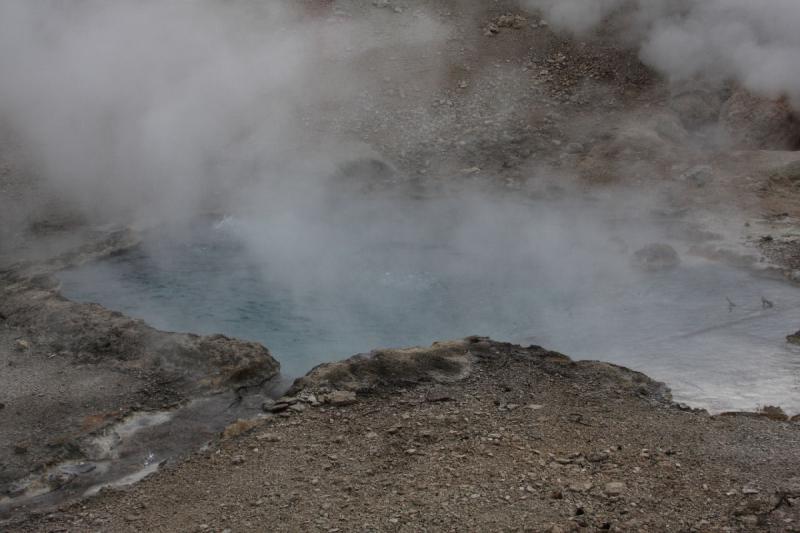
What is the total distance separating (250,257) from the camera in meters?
6.67

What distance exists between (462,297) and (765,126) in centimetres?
398

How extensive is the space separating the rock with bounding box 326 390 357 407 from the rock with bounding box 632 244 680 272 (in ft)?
9.59

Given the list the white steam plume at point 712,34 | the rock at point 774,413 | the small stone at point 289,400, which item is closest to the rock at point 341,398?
the small stone at point 289,400

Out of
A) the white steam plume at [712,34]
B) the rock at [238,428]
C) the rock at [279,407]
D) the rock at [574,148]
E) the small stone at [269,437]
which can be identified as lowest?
the small stone at [269,437]

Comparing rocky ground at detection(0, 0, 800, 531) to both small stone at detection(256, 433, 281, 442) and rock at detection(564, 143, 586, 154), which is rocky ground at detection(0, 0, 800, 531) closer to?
small stone at detection(256, 433, 281, 442)

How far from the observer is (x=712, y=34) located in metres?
8.76

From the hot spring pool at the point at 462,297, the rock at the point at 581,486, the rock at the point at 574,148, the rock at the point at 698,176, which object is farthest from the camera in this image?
the rock at the point at 574,148

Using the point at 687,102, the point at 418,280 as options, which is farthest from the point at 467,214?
the point at 687,102

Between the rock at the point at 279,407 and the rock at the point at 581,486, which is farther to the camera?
the rock at the point at 279,407

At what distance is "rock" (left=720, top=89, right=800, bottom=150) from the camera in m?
8.03

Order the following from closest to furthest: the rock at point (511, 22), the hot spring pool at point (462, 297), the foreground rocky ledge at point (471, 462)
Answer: the foreground rocky ledge at point (471, 462) < the hot spring pool at point (462, 297) < the rock at point (511, 22)

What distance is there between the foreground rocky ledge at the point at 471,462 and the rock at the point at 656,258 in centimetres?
194

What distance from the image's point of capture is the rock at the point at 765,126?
26.3 feet

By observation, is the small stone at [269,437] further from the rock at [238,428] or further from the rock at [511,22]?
Answer: the rock at [511,22]
